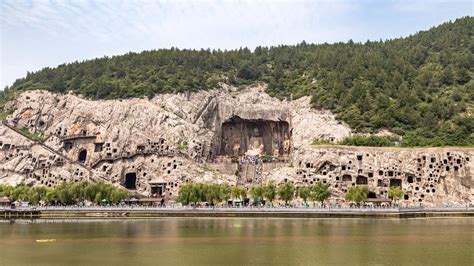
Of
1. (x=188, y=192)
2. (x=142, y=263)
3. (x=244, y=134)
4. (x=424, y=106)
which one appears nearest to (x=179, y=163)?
(x=188, y=192)

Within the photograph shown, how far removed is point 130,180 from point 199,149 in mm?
14007

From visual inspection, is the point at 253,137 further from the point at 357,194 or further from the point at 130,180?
the point at 357,194

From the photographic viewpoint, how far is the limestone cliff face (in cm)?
9569

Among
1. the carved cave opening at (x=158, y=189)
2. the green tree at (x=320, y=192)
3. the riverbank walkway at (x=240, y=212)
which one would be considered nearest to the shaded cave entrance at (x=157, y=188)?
the carved cave opening at (x=158, y=189)

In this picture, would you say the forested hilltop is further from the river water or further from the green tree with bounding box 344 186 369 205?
the river water

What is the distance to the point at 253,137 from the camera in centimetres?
12506

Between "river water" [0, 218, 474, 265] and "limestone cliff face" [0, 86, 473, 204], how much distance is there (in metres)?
28.4

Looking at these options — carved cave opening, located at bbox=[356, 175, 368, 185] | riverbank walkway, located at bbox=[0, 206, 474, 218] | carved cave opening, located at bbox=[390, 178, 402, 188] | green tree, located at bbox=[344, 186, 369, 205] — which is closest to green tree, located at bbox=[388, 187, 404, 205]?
green tree, located at bbox=[344, 186, 369, 205]

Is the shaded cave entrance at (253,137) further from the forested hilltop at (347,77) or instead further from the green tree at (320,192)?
the green tree at (320,192)

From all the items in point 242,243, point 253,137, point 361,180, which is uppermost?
point 253,137

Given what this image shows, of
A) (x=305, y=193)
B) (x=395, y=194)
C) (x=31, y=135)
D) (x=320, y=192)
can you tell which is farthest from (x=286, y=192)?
(x=31, y=135)

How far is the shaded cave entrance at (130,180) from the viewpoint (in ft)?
357

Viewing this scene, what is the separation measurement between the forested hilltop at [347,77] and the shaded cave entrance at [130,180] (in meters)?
20.4

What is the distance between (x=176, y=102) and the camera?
395 ft
